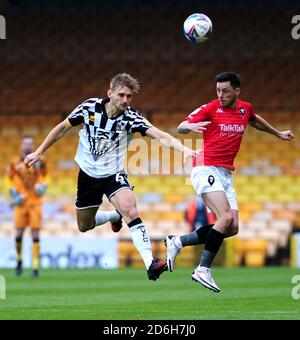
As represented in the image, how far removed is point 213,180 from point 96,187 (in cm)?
127

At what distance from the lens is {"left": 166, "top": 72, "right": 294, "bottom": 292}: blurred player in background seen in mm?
10227

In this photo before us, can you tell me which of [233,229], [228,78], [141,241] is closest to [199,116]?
[228,78]

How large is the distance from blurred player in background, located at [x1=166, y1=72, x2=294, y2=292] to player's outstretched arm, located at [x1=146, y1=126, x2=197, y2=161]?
458 millimetres

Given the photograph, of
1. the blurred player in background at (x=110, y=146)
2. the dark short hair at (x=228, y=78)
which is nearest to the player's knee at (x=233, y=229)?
the blurred player in background at (x=110, y=146)

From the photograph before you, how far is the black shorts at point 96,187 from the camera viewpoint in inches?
406

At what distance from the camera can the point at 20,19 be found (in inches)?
1033

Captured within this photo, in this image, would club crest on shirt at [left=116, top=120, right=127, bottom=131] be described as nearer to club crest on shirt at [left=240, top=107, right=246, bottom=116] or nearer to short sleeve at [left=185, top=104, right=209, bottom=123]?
short sleeve at [left=185, top=104, right=209, bottom=123]

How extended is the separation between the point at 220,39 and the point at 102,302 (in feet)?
51.3

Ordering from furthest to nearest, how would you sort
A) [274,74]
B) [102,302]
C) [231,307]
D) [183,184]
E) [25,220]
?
[274,74]
[183,184]
[25,220]
[102,302]
[231,307]

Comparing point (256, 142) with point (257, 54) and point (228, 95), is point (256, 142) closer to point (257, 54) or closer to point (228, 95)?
point (257, 54)

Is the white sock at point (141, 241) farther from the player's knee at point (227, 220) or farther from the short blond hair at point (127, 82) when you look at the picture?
the short blond hair at point (127, 82)

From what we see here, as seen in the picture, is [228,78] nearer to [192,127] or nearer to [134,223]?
[192,127]
